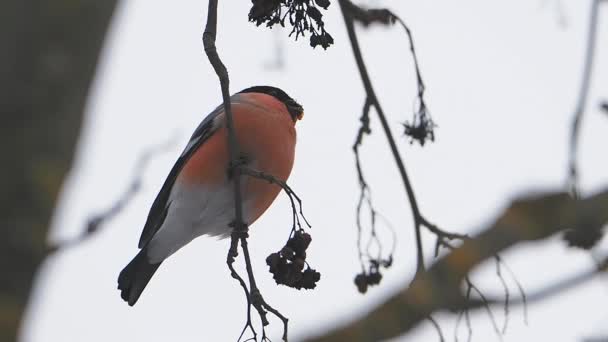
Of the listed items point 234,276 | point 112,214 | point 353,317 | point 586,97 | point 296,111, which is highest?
point 296,111

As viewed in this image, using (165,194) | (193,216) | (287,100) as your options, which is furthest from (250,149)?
(287,100)

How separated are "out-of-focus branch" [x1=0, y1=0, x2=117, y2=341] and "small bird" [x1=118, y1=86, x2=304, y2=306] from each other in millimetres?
1814

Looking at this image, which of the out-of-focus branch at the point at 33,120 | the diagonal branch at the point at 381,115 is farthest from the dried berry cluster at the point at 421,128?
the out-of-focus branch at the point at 33,120

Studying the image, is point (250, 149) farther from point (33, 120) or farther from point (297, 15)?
point (33, 120)

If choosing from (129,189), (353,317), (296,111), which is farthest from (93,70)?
(296,111)

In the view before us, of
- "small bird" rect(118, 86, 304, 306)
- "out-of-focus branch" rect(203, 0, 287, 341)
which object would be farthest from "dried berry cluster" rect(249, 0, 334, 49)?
"small bird" rect(118, 86, 304, 306)

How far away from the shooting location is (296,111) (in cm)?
362

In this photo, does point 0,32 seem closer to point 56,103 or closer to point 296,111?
point 56,103

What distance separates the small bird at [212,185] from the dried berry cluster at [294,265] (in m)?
0.86

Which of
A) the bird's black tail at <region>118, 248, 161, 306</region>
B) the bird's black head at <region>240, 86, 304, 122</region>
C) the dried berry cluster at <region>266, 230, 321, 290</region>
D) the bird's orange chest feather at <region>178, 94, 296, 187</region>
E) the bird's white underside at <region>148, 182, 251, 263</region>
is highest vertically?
the bird's black head at <region>240, 86, 304, 122</region>

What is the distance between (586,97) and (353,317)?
1348 mm

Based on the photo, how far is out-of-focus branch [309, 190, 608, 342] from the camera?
0.79 m

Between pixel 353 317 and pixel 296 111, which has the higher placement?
pixel 296 111

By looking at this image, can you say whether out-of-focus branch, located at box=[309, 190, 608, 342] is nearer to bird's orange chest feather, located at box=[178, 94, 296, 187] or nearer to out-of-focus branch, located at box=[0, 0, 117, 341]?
out-of-focus branch, located at box=[0, 0, 117, 341]
